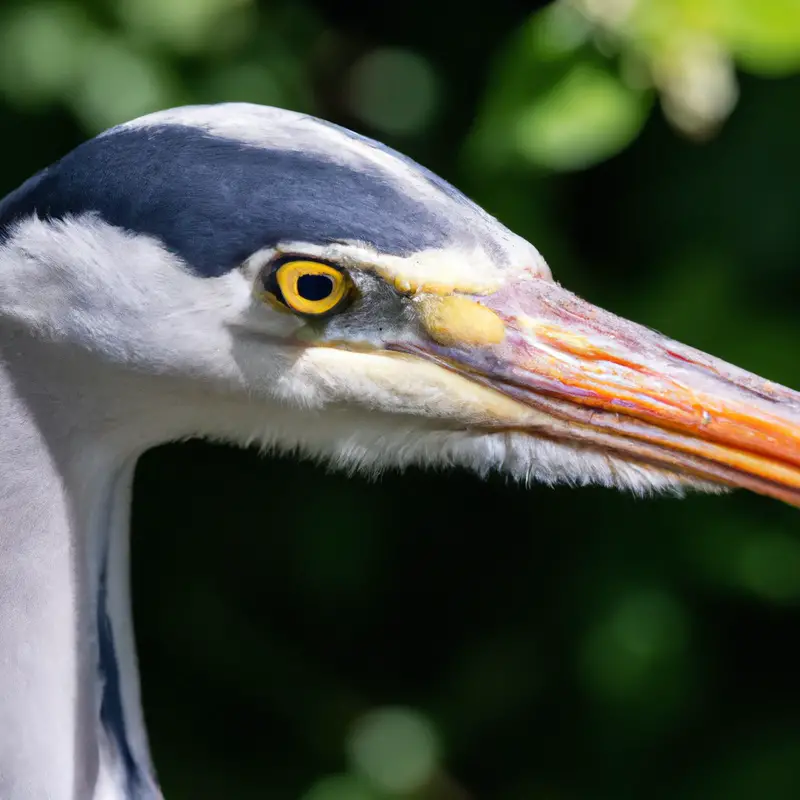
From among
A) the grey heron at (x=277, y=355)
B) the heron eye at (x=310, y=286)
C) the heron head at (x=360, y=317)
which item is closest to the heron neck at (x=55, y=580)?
the grey heron at (x=277, y=355)

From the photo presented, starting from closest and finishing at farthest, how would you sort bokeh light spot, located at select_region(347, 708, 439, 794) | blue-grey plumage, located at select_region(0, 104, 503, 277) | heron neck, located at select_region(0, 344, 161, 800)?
blue-grey plumage, located at select_region(0, 104, 503, 277) < heron neck, located at select_region(0, 344, 161, 800) < bokeh light spot, located at select_region(347, 708, 439, 794)

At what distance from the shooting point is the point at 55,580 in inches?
49.7

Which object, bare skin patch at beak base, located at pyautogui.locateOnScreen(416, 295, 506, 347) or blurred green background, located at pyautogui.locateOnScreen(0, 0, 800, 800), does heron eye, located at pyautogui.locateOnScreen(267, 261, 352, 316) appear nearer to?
bare skin patch at beak base, located at pyautogui.locateOnScreen(416, 295, 506, 347)

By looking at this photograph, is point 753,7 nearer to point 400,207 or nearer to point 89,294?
point 400,207

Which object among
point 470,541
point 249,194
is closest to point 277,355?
point 249,194

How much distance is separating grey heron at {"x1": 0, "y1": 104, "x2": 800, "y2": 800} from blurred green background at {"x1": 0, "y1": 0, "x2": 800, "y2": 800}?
48 centimetres

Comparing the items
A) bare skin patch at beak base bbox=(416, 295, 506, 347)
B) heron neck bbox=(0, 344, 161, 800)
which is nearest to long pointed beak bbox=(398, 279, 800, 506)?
bare skin patch at beak base bbox=(416, 295, 506, 347)

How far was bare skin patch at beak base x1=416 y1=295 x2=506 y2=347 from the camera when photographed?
3.76 ft

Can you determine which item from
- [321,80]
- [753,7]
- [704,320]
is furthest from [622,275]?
[753,7]

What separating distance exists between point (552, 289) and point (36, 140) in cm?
131

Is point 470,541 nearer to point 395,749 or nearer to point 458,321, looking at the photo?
point 395,749

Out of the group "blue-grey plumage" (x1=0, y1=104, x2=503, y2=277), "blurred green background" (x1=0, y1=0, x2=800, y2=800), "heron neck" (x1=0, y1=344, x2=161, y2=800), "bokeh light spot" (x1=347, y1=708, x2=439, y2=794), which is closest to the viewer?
"blue-grey plumage" (x1=0, y1=104, x2=503, y2=277)

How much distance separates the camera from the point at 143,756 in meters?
1.40

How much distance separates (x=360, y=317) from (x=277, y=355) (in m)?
0.09
